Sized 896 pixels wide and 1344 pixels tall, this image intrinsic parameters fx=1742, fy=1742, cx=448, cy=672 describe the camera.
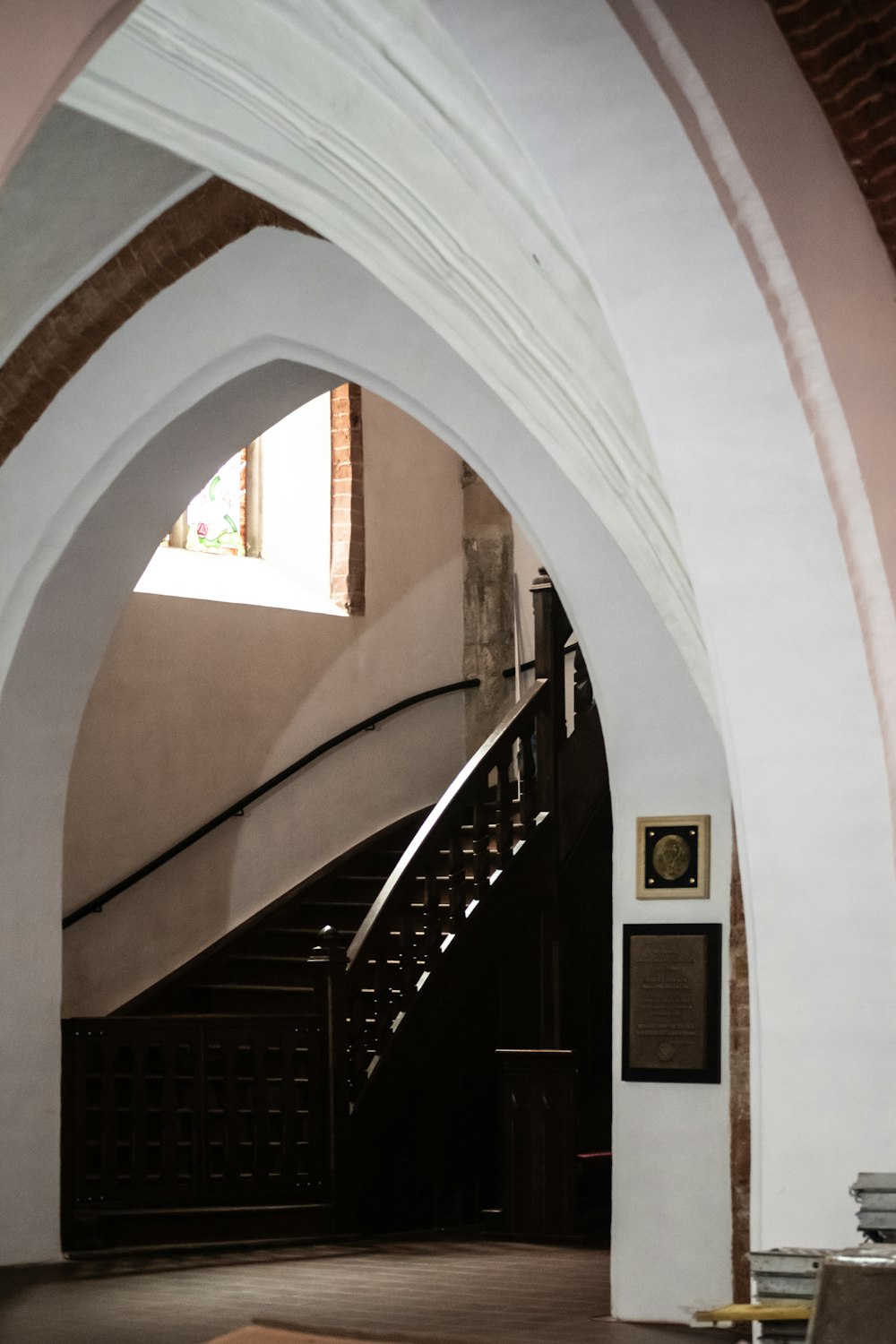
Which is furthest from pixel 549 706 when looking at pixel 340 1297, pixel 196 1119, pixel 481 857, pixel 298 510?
pixel 340 1297

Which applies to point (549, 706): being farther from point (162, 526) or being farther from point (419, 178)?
point (419, 178)

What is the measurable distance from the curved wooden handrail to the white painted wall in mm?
1668

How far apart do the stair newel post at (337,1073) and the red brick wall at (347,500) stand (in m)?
4.12

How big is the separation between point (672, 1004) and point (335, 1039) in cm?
293

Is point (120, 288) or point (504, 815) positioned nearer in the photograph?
point (120, 288)

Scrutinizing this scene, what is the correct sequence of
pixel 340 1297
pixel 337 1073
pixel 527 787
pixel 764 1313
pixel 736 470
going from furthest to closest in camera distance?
pixel 527 787 < pixel 337 1073 < pixel 340 1297 < pixel 736 470 < pixel 764 1313

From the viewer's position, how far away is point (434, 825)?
31.7 ft

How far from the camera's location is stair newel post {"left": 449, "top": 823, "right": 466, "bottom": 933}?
9.70 meters

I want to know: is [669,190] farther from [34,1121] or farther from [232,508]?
[232,508]

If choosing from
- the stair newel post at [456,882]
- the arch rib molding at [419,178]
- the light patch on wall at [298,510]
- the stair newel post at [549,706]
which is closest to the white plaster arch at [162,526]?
the arch rib molding at [419,178]

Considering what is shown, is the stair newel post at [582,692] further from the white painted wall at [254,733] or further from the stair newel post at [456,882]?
the white painted wall at [254,733]

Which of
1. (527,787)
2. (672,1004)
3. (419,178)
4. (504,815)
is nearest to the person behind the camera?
(419,178)

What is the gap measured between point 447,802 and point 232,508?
12.0 feet

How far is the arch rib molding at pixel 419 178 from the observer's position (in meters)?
4.27
